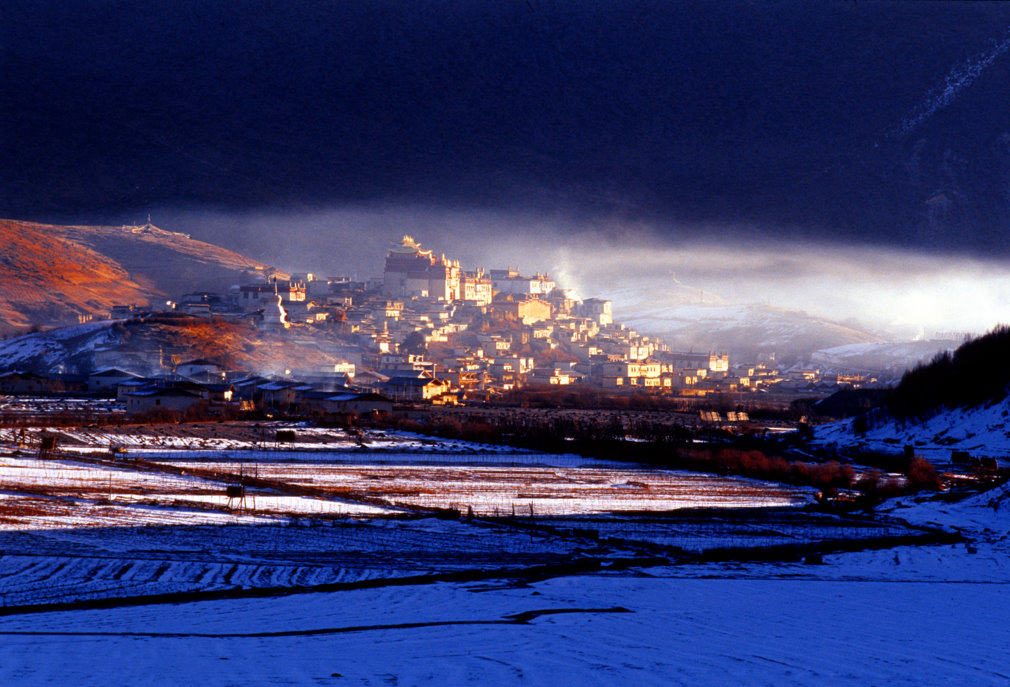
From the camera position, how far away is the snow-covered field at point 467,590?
28.8 feet

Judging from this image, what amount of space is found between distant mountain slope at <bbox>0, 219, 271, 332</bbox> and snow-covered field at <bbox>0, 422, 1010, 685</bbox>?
75771 millimetres

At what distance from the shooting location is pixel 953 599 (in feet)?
41.8

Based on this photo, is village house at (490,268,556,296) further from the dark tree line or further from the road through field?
the road through field

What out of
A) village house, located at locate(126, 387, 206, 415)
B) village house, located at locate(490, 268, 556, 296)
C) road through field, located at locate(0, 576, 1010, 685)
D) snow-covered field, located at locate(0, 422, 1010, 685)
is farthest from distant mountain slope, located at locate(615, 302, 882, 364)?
road through field, located at locate(0, 576, 1010, 685)

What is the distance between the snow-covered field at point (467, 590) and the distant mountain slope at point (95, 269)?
75.8 metres

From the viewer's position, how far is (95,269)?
405 feet

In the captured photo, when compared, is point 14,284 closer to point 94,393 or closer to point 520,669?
point 94,393

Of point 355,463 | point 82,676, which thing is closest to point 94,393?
point 355,463

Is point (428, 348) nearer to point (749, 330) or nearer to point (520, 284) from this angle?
point (520, 284)

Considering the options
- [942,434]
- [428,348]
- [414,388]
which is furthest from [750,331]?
[942,434]

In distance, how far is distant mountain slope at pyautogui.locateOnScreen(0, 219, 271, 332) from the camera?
333ft

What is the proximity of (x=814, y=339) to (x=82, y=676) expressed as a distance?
4477 inches

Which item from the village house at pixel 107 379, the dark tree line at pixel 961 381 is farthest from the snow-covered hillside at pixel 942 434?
the village house at pixel 107 379

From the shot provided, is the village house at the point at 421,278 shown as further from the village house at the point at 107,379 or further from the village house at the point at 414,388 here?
the village house at the point at 107,379
